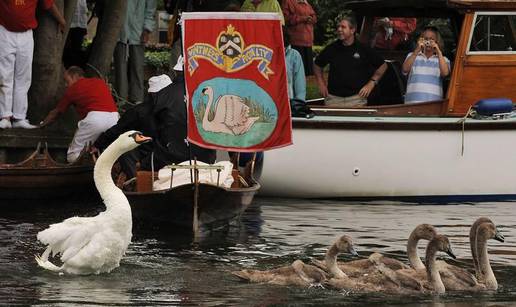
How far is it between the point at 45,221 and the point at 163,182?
1703 millimetres

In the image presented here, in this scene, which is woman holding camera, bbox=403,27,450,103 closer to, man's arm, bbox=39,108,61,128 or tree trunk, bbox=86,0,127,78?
tree trunk, bbox=86,0,127,78

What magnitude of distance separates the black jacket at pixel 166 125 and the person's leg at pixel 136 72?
6462 mm

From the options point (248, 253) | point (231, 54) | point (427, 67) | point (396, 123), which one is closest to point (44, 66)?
point (231, 54)

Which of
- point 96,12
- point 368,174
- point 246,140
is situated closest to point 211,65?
point 246,140

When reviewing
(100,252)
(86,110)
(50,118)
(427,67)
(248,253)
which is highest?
(427,67)

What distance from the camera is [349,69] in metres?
22.0

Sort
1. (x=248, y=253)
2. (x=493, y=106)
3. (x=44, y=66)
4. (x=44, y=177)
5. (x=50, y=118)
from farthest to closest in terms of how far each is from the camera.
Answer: (x=44, y=66) → (x=50, y=118) → (x=493, y=106) → (x=44, y=177) → (x=248, y=253)

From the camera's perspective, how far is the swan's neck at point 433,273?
14.1 meters

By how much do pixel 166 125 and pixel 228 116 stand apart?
1096mm

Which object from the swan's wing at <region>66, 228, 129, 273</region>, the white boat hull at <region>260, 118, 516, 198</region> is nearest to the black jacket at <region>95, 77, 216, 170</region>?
the white boat hull at <region>260, 118, 516, 198</region>

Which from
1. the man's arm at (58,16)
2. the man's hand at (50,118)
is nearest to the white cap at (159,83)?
the man's hand at (50,118)

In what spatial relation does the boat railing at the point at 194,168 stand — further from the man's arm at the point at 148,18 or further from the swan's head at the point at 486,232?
the man's arm at the point at 148,18

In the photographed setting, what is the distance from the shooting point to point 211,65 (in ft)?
59.7

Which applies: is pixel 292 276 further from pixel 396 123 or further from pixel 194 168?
pixel 396 123
